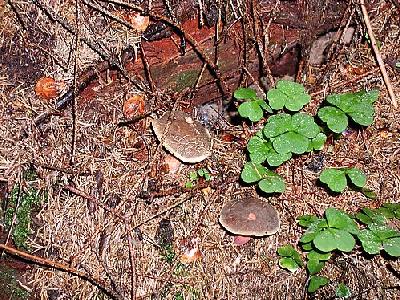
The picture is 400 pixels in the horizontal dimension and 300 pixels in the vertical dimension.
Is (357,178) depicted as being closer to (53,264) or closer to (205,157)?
(205,157)

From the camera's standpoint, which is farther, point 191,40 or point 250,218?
point 191,40

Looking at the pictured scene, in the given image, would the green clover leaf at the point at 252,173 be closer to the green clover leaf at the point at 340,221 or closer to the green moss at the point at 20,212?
the green clover leaf at the point at 340,221

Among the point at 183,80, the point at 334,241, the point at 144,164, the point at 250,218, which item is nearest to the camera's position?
the point at 334,241

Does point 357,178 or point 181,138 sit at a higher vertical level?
point 181,138

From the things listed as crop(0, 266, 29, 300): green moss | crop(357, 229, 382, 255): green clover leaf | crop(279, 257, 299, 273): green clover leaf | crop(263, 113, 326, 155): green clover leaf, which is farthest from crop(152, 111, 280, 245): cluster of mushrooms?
crop(0, 266, 29, 300): green moss

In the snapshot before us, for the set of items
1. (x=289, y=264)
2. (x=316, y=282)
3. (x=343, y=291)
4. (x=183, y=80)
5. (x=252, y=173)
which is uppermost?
(x=183, y=80)

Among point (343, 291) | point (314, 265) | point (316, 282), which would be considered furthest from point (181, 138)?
point (343, 291)

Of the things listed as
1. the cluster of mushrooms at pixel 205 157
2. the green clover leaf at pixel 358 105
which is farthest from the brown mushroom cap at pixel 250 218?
the green clover leaf at pixel 358 105
